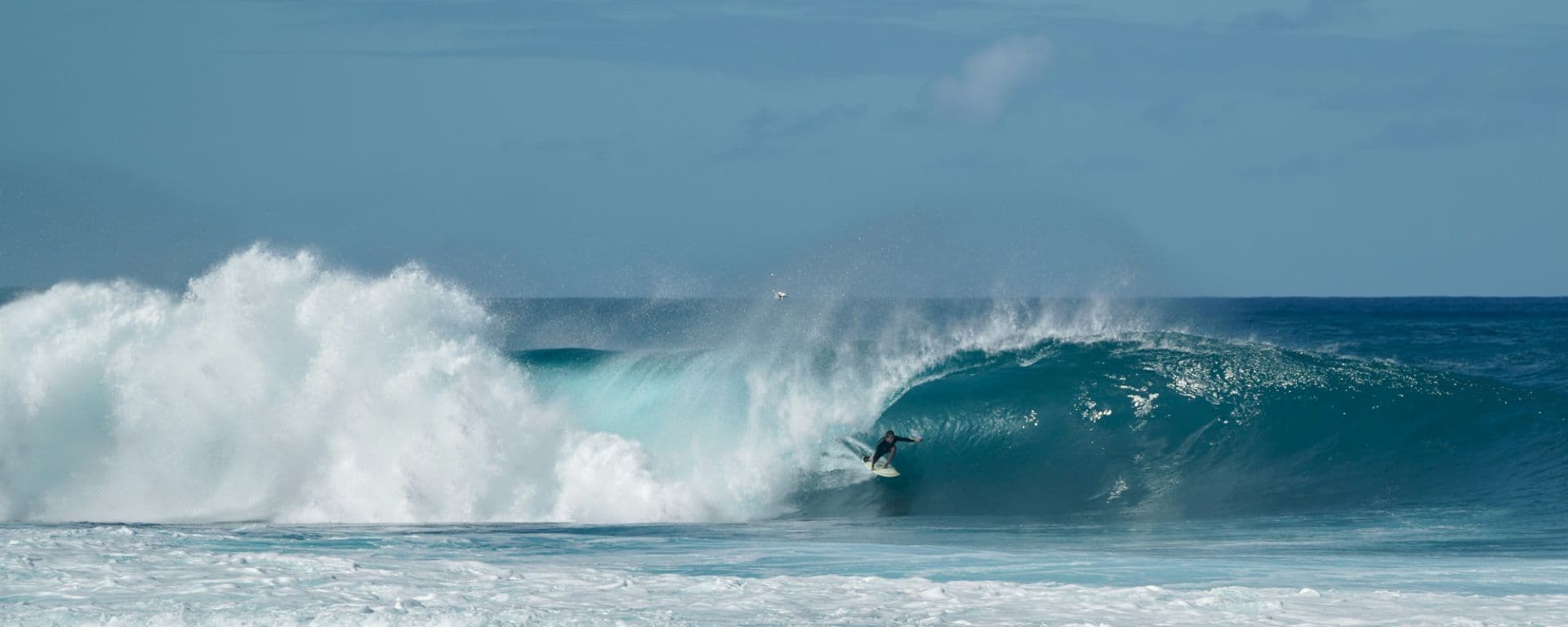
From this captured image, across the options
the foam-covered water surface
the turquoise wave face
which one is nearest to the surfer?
the turquoise wave face

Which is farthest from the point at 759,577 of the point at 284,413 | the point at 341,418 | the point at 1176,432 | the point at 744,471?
the point at 1176,432

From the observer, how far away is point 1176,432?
1650 cm

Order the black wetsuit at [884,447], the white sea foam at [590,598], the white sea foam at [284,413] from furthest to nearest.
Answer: the black wetsuit at [884,447] < the white sea foam at [284,413] < the white sea foam at [590,598]

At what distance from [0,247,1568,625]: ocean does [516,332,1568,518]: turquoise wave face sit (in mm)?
59

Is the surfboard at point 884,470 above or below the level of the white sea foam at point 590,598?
above

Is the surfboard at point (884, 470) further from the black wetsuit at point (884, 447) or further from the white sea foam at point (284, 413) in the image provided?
the white sea foam at point (284, 413)

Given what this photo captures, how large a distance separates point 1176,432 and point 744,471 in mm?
5540

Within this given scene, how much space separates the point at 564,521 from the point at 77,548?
5085 mm

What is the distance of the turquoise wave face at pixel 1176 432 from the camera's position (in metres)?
14.4

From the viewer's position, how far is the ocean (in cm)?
773

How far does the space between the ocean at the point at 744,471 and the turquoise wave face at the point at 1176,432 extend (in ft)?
0.19

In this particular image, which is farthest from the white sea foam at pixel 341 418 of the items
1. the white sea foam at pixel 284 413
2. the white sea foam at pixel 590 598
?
the white sea foam at pixel 590 598

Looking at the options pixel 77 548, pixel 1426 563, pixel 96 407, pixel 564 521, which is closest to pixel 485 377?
pixel 564 521

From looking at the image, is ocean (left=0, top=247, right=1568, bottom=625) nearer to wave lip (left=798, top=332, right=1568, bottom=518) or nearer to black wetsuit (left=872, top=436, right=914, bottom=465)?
wave lip (left=798, top=332, right=1568, bottom=518)
